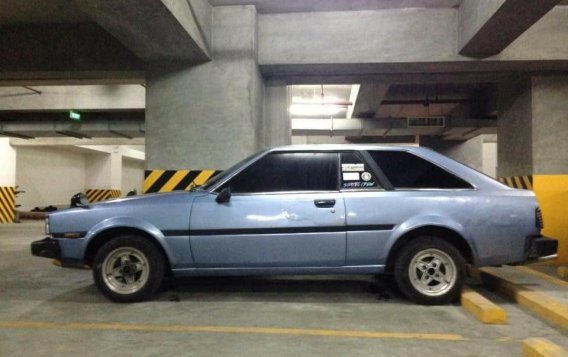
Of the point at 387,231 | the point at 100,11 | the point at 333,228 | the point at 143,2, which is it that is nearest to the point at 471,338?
the point at 387,231

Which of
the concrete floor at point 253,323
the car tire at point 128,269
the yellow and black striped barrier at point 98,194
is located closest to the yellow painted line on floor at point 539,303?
the concrete floor at point 253,323

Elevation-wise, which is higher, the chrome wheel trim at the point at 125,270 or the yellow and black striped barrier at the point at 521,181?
the yellow and black striped barrier at the point at 521,181

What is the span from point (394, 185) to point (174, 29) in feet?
12.0

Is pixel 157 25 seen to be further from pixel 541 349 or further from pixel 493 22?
pixel 541 349

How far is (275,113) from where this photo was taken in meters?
8.80

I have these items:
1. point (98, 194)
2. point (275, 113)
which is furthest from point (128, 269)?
point (98, 194)

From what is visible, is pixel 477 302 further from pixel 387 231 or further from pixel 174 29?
pixel 174 29

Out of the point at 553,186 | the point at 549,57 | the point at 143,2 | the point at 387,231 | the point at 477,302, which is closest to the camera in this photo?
the point at 477,302

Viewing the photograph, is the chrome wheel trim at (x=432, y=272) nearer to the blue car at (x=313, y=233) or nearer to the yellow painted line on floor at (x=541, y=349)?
the blue car at (x=313, y=233)

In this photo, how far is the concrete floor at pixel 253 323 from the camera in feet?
12.1

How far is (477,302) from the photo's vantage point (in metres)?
4.56

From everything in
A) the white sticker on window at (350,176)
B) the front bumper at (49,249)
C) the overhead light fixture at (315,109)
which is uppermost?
the overhead light fixture at (315,109)

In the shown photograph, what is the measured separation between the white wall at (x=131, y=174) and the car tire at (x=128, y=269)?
108 ft

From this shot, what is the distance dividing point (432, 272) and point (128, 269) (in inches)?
125
